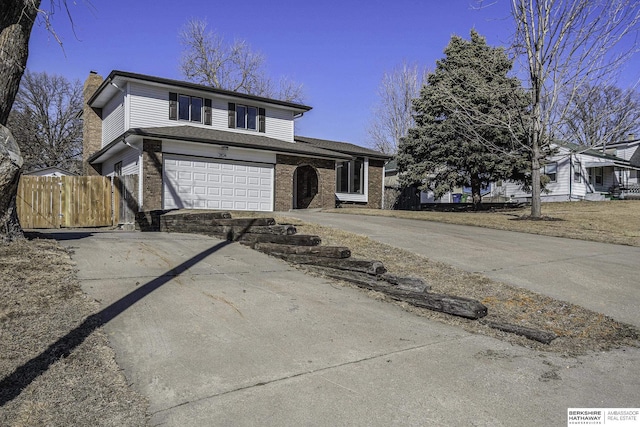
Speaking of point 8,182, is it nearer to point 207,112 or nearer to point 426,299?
point 426,299

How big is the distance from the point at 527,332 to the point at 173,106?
17.6 meters

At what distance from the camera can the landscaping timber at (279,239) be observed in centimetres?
761

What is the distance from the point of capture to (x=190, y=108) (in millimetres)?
19500

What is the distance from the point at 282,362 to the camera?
3820 millimetres

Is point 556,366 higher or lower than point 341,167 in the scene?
lower

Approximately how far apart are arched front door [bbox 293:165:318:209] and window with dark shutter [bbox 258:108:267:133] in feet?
8.77

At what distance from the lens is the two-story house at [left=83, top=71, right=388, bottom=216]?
16828mm

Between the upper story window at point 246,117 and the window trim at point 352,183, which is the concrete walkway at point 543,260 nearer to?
the upper story window at point 246,117

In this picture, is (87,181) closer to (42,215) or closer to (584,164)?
(42,215)

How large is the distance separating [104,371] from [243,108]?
18.8 m

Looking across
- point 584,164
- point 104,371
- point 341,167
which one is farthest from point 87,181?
point 584,164

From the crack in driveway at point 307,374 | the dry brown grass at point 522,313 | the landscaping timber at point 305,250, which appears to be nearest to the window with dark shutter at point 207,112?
the landscaping timber at point 305,250

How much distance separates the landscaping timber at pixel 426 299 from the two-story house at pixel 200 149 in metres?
12.0

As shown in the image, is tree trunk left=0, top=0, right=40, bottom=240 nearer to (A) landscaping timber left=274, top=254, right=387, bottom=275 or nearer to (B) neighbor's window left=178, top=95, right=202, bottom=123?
(A) landscaping timber left=274, top=254, right=387, bottom=275
